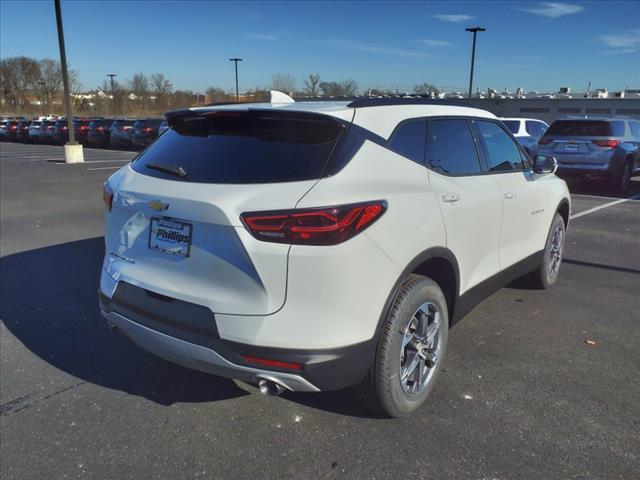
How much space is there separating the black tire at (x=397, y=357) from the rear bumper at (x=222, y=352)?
0.11m

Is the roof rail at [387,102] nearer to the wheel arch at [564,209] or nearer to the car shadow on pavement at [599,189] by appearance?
the wheel arch at [564,209]

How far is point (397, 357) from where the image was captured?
2.70m

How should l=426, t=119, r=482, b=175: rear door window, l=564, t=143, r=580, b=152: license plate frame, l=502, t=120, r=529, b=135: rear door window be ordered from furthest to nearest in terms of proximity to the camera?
l=502, t=120, r=529, b=135: rear door window → l=564, t=143, r=580, b=152: license plate frame → l=426, t=119, r=482, b=175: rear door window

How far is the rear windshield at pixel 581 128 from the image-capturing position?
11.8 meters

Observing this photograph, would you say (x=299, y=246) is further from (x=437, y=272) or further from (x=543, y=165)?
(x=543, y=165)

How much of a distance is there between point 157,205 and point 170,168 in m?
0.27

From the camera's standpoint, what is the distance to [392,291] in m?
2.58

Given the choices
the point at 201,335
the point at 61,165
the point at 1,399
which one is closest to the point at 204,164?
the point at 201,335

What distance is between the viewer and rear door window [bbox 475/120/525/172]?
3.84m

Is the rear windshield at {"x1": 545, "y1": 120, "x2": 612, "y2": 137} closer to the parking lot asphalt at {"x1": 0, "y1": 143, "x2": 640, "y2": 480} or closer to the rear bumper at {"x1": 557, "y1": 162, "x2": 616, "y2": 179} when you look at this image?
the rear bumper at {"x1": 557, "y1": 162, "x2": 616, "y2": 179}

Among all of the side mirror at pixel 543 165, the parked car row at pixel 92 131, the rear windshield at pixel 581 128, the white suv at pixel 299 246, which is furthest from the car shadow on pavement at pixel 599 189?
the parked car row at pixel 92 131

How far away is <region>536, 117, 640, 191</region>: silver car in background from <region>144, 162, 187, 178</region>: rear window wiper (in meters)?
10.9

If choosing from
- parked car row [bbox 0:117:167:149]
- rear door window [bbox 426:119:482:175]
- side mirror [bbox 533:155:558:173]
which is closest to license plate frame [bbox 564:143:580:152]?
side mirror [bbox 533:155:558:173]

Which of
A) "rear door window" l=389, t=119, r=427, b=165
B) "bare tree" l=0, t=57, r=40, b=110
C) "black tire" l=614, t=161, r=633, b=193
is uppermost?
"bare tree" l=0, t=57, r=40, b=110
